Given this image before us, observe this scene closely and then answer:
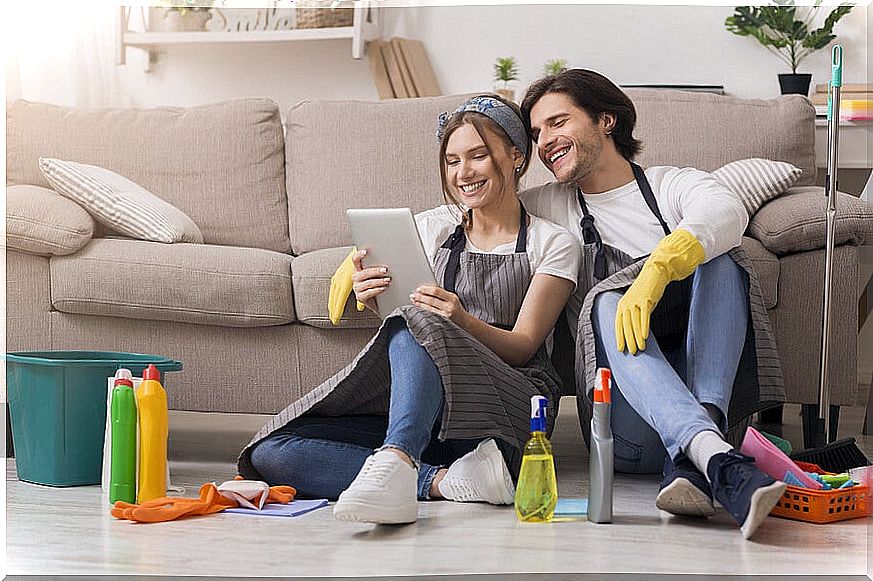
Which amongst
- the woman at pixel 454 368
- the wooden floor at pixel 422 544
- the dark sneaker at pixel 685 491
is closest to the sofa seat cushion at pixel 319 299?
the woman at pixel 454 368

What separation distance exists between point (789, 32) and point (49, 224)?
7.67ft

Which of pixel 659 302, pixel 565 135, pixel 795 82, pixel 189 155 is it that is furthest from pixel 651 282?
pixel 795 82

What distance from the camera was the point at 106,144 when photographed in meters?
2.83

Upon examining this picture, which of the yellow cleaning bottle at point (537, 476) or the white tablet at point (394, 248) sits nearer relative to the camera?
the yellow cleaning bottle at point (537, 476)

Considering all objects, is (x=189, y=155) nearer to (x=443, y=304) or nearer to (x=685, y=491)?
(x=443, y=304)

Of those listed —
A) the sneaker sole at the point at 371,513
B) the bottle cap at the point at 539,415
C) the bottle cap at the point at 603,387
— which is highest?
the bottle cap at the point at 603,387

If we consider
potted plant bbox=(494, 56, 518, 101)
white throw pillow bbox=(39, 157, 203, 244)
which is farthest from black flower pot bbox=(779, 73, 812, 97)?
white throw pillow bbox=(39, 157, 203, 244)

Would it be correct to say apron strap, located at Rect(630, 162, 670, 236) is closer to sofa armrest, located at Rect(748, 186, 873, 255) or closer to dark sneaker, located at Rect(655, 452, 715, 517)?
sofa armrest, located at Rect(748, 186, 873, 255)

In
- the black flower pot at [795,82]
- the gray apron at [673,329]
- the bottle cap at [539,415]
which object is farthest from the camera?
the black flower pot at [795,82]

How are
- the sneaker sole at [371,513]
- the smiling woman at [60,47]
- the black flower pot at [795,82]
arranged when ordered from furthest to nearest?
the smiling woman at [60,47] < the black flower pot at [795,82] < the sneaker sole at [371,513]

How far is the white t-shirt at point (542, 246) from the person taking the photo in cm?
201

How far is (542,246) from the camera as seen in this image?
2033 mm

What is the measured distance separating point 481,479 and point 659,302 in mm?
503

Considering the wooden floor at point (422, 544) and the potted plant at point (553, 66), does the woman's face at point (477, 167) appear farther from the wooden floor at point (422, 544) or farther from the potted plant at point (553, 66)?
the potted plant at point (553, 66)
